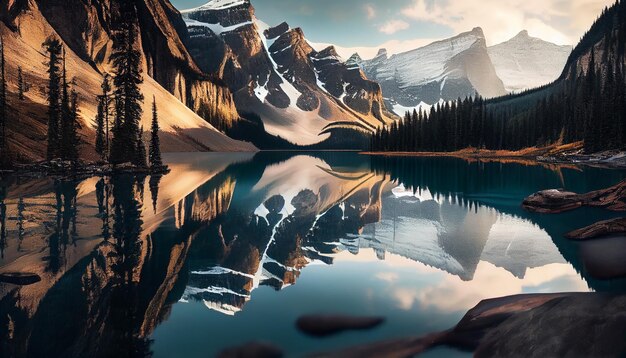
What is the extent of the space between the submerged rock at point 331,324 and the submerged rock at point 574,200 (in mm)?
21666

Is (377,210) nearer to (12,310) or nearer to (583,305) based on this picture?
(583,305)

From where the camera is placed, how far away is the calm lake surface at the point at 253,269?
8.13 meters

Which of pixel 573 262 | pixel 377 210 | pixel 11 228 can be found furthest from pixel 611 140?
pixel 11 228

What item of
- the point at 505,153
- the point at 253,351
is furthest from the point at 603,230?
the point at 505,153

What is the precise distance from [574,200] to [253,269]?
929 inches

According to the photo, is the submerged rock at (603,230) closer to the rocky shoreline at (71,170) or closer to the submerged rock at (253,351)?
the submerged rock at (253,351)

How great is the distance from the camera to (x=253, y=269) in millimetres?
13125

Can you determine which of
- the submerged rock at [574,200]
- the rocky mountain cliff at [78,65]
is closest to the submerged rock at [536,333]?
the submerged rock at [574,200]

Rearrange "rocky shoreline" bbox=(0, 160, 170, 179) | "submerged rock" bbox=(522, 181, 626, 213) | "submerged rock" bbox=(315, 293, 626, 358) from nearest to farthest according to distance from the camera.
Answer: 1. "submerged rock" bbox=(315, 293, 626, 358)
2. "submerged rock" bbox=(522, 181, 626, 213)
3. "rocky shoreline" bbox=(0, 160, 170, 179)

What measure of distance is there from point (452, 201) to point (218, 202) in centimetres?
1865

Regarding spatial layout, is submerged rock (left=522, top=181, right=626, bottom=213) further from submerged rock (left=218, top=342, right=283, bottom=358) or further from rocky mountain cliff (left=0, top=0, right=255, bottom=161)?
rocky mountain cliff (left=0, top=0, right=255, bottom=161)

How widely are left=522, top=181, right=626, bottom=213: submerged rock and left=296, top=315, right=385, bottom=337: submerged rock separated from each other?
853 inches

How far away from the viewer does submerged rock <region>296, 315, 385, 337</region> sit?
8323mm

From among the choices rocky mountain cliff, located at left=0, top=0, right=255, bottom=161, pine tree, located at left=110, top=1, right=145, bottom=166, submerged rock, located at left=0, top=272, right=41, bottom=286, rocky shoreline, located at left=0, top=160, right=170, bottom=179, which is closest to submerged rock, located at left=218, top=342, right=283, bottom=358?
submerged rock, located at left=0, top=272, right=41, bottom=286
